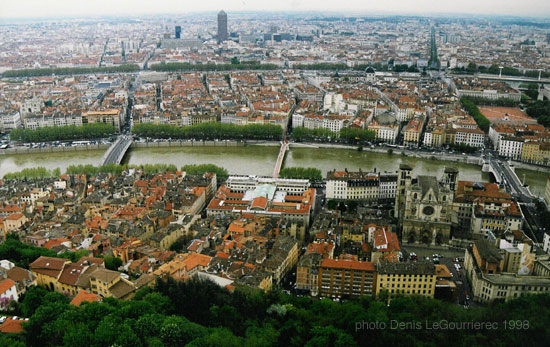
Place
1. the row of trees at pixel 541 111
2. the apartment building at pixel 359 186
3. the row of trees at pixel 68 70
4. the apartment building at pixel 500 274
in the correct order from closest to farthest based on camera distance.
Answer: the apartment building at pixel 500 274, the apartment building at pixel 359 186, the row of trees at pixel 541 111, the row of trees at pixel 68 70

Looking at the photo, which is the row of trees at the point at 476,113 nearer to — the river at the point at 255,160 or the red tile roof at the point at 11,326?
the river at the point at 255,160

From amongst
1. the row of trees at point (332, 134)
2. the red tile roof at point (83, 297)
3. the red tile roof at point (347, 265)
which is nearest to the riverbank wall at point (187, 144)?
the row of trees at point (332, 134)

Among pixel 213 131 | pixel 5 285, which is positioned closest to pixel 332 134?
pixel 213 131

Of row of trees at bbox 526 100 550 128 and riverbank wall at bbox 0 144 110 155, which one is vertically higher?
row of trees at bbox 526 100 550 128

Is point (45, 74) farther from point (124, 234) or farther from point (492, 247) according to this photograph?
point (492, 247)

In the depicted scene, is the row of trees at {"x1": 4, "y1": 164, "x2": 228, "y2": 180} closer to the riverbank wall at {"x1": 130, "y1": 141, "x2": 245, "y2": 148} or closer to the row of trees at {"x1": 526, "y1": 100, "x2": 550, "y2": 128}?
the riverbank wall at {"x1": 130, "y1": 141, "x2": 245, "y2": 148}

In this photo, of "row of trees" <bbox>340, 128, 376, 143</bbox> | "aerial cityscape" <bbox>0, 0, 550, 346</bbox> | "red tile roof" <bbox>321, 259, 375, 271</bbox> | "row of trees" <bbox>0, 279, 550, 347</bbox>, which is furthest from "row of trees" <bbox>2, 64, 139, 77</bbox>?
"red tile roof" <bbox>321, 259, 375, 271</bbox>
